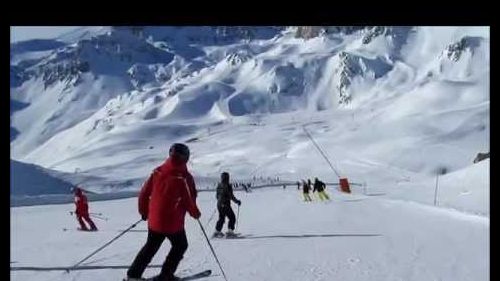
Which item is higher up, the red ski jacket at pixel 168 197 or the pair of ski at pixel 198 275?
the red ski jacket at pixel 168 197

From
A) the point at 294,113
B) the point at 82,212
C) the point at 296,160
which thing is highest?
the point at 294,113

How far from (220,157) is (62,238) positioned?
184 ft

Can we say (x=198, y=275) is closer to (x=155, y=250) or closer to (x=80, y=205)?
(x=155, y=250)

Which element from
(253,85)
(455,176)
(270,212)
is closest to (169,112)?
(253,85)

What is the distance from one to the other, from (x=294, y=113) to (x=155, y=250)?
12993cm

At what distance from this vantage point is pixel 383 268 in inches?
253

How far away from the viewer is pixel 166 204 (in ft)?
18.5

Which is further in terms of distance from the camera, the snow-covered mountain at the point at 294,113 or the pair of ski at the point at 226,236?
the snow-covered mountain at the point at 294,113

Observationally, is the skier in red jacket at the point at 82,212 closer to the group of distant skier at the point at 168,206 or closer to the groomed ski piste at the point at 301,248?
the groomed ski piste at the point at 301,248

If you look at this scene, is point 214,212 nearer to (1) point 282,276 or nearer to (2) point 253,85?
(1) point 282,276

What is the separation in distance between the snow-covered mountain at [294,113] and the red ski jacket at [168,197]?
17.5 ft

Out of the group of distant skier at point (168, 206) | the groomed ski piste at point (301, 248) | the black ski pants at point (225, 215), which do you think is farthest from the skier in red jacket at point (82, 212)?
the group of distant skier at point (168, 206)

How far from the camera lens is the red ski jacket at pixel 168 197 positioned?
18.4 ft

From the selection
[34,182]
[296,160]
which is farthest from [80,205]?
[296,160]
